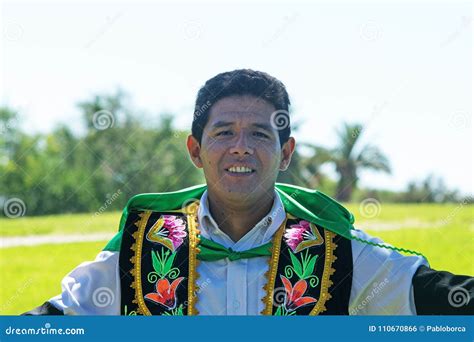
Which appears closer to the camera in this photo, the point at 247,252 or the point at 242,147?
the point at 242,147

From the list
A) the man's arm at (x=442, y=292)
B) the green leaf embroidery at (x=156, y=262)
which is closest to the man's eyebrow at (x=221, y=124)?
the green leaf embroidery at (x=156, y=262)

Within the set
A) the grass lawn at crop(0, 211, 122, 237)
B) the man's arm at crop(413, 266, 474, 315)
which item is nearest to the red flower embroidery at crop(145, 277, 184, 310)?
the man's arm at crop(413, 266, 474, 315)

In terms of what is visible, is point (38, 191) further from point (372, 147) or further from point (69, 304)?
point (69, 304)

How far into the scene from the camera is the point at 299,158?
1024 cm

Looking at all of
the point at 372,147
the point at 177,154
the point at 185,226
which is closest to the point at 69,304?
the point at 185,226

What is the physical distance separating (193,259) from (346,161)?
775cm

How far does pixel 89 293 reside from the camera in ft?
10.1

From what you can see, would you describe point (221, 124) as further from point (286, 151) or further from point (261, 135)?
point (286, 151)

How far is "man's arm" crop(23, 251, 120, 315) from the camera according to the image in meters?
3.08

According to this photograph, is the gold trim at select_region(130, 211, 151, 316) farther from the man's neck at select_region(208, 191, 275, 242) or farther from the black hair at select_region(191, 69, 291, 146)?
the black hair at select_region(191, 69, 291, 146)

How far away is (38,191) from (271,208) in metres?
12.7

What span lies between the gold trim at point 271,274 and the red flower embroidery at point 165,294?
0.38 metres

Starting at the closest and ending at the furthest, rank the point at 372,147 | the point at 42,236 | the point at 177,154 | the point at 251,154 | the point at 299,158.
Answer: the point at 251,154
the point at 372,147
the point at 299,158
the point at 42,236
the point at 177,154

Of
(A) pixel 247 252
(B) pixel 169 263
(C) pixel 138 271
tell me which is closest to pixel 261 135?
(A) pixel 247 252
